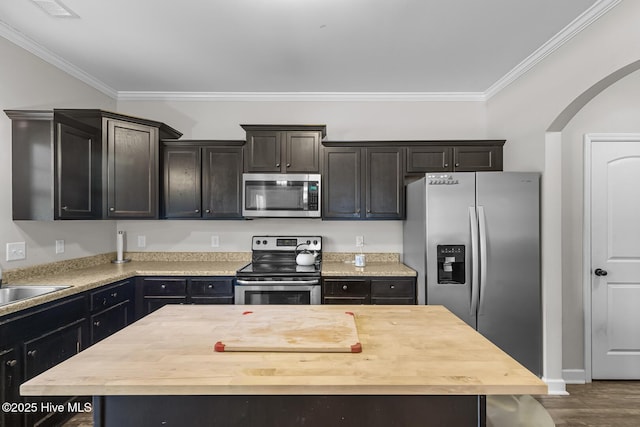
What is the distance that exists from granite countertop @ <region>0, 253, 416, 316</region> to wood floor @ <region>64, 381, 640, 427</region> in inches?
38.5

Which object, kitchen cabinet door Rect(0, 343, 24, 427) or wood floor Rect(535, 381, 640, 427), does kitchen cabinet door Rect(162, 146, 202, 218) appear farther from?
wood floor Rect(535, 381, 640, 427)

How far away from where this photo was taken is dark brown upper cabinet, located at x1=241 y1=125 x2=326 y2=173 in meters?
3.24

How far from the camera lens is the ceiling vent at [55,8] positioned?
2.08 meters

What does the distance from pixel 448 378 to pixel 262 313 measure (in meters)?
0.91

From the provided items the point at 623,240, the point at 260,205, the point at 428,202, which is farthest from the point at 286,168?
the point at 623,240

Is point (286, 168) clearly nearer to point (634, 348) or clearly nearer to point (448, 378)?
point (448, 378)

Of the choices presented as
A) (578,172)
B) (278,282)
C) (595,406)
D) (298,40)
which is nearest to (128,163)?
(278,282)

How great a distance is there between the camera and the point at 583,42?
2.24m

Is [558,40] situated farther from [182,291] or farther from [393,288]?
[182,291]

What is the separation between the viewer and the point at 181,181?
3271 mm

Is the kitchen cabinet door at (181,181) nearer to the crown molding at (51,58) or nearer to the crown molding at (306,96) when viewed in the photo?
the crown molding at (306,96)

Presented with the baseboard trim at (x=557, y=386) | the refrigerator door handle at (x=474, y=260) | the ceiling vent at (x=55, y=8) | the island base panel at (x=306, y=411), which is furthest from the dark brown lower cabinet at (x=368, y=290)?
the ceiling vent at (x=55, y=8)

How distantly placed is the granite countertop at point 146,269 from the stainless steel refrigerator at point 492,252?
0.44 m

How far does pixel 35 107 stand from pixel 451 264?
371 cm
